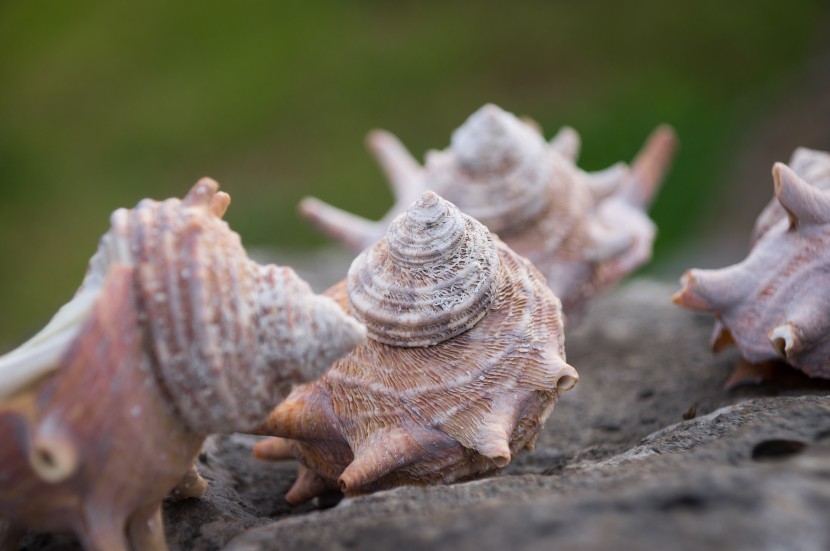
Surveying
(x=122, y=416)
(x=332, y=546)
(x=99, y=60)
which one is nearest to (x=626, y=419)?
(x=332, y=546)

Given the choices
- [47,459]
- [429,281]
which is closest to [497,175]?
[429,281]

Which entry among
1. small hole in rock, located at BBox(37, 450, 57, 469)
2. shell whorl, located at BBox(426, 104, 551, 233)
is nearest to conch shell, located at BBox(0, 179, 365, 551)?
small hole in rock, located at BBox(37, 450, 57, 469)

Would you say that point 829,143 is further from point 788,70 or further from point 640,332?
point 640,332

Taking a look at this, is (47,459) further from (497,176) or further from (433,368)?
(497,176)

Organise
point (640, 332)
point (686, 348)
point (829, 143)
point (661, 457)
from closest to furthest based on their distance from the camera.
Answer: point (661, 457) < point (686, 348) < point (640, 332) < point (829, 143)

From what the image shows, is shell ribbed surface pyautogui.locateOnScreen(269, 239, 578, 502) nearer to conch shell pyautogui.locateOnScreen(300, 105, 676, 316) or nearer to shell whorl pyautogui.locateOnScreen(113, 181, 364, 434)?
shell whorl pyautogui.locateOnScreen(113, 181, 364, 434)
